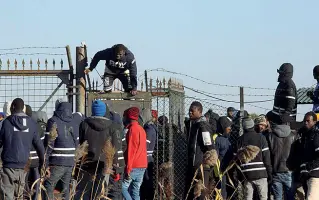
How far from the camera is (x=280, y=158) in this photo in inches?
538

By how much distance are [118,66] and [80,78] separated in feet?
2.46

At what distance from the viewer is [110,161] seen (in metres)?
7.94

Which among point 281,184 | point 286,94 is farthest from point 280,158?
point 286,94

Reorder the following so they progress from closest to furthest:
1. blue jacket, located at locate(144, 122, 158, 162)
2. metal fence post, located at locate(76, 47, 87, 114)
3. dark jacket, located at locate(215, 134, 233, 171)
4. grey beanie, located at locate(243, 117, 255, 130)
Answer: grey beanie, located at locate(243, 117, 255, 130)
dark jacket, located at locate(215, 134, 233, 171)
blue jacket, located at locate(144, 122, 158, 162)
metal fence post, located at locate(76, 47, 87, 114)

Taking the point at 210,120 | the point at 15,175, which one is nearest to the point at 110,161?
the point at 15,175

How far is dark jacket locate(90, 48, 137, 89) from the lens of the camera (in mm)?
15688

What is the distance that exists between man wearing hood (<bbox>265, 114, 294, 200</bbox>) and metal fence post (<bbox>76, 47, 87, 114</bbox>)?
3.70 m

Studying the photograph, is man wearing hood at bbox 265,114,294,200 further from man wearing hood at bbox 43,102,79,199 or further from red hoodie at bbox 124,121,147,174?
man wearing hood at bbox 43,102,79,199

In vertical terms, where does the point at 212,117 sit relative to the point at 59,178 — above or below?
above

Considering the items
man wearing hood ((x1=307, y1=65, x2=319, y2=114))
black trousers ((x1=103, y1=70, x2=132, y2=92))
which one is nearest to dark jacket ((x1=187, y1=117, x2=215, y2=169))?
man wearing hood ((x1=307, y1=65, x2=319, y2=114))

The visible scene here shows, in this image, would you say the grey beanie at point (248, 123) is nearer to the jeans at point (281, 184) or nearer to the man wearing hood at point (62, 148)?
the jeans at point (281, 184)

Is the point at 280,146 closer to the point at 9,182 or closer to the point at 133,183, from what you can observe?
the point at 133,183

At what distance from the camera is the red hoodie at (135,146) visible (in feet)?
43.2

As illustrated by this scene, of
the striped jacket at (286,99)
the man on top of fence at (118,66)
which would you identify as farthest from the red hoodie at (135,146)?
the striped jacket at (286,99)
